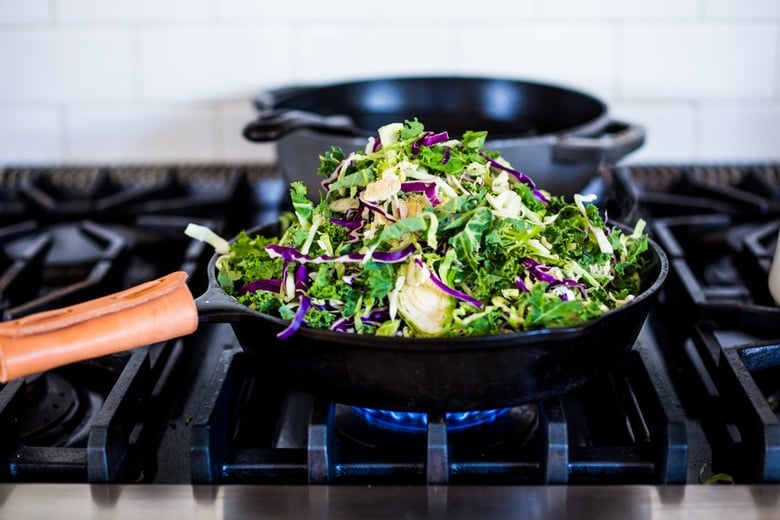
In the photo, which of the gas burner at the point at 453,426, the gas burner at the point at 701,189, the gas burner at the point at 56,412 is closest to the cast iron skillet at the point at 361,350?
the gas burner at the point at 453,426

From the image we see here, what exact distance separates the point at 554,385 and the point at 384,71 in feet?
3.02

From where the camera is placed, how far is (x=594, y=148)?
3.69ft

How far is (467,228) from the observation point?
76 cm

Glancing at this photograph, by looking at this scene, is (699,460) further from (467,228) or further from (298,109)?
(298,109)

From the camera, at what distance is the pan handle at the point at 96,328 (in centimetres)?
66

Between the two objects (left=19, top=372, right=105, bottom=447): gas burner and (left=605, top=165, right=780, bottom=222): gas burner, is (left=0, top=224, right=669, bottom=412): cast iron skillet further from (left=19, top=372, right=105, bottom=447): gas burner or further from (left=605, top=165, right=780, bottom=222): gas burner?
(left=605, top=165, right=780, bottom=222): gas burner

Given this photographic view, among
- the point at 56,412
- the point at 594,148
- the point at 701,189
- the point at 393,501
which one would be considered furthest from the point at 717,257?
the point at 56,412

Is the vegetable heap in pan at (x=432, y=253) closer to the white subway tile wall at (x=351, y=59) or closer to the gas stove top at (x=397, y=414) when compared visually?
the gas stove top at (x=397, y=414)

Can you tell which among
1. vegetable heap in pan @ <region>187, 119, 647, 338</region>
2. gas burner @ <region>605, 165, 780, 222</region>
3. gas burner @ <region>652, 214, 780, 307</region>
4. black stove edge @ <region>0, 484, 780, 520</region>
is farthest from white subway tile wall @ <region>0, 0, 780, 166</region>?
black stove edge @ <region>0, 484, 780, 520</region>

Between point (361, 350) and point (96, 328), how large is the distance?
0.21 m

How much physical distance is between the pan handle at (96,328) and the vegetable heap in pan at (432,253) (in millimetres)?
89

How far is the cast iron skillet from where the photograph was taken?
0.68 m

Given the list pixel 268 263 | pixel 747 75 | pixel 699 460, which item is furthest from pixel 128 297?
pixel 747 75

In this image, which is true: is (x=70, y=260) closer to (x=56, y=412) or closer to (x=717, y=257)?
(x=56, y=412)
